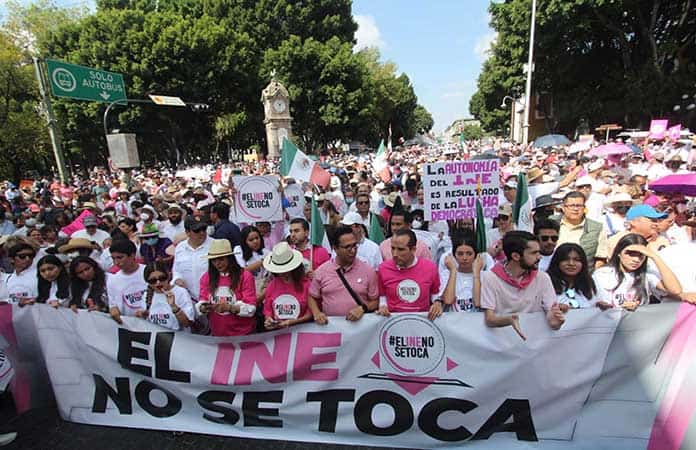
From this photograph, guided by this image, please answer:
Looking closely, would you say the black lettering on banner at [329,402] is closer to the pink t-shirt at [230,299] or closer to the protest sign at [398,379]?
the protest sign at [398,379]

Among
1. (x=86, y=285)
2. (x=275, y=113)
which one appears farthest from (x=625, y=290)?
(x=275, y=113)

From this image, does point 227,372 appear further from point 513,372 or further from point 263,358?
point 513,372

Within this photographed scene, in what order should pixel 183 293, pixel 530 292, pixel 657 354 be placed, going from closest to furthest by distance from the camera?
pixel 657 354 < pixel 530 292 < pixel 183 293

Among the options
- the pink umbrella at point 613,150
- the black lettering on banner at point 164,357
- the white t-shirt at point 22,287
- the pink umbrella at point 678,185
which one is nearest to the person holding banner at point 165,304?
the black lettering on banner at point 164,357

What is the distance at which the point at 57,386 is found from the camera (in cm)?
375

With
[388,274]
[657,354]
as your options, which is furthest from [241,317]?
[657,354]

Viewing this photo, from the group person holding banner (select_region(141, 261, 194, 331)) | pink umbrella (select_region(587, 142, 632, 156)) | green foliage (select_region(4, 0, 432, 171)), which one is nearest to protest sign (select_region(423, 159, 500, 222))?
person holding banner (select_region(141, 261, 194, 331))

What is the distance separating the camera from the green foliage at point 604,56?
25.6 m

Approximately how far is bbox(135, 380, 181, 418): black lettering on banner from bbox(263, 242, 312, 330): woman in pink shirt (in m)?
1.14

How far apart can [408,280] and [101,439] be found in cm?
314

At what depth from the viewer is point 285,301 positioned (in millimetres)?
3359

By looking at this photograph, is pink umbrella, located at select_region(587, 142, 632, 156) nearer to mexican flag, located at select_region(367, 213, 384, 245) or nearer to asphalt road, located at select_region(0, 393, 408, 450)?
mexican flag, located at select_region(367, 213, 384, 245)

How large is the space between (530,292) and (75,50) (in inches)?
1466

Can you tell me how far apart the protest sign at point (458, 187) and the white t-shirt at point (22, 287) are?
4.38 m
